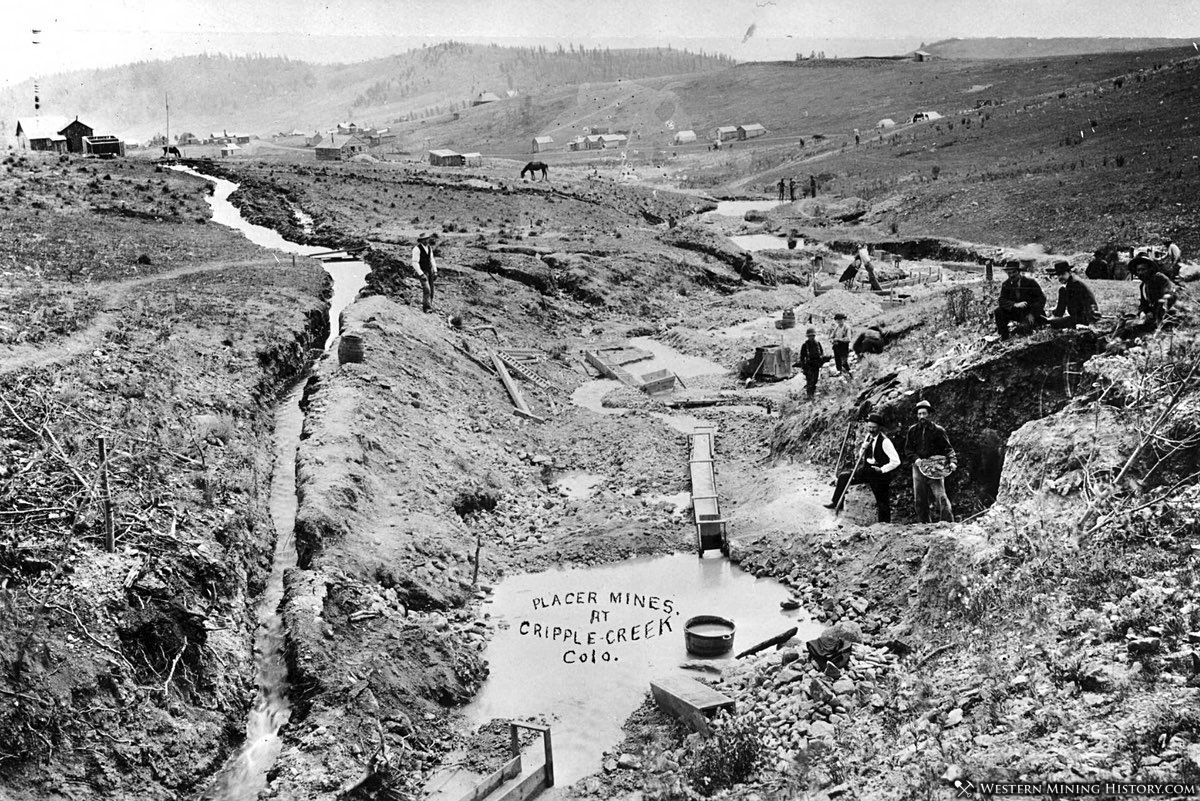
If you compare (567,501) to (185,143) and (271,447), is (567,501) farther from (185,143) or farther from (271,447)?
(185,143)

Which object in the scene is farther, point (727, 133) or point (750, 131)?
point (727, 133)

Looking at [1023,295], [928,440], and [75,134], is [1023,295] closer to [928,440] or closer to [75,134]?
[928,440]

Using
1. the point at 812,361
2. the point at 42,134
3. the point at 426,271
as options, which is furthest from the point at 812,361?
the point at 42,134

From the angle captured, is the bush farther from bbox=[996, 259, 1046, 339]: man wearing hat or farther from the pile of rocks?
bbox=[996, 259, 1046, 339]: man wearing hat

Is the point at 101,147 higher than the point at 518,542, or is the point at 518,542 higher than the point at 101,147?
the point at 101,147

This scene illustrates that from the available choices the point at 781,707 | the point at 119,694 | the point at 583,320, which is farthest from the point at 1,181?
the point at 781,707

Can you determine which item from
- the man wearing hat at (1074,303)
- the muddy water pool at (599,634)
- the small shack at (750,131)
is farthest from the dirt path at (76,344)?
the small shack at (750,131)

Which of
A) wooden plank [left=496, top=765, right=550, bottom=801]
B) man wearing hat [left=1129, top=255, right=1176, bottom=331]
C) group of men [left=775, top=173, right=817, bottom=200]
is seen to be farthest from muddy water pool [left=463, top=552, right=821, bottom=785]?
group of men [left=775, top=173, right=817, bottom=200]
